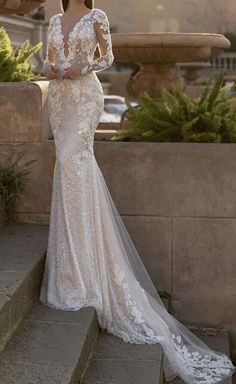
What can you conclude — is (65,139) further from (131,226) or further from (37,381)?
(37,381)

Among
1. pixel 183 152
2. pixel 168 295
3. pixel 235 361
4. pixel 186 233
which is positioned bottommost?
pixel 235 361

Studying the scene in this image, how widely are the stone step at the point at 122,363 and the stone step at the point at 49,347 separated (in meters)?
0.07

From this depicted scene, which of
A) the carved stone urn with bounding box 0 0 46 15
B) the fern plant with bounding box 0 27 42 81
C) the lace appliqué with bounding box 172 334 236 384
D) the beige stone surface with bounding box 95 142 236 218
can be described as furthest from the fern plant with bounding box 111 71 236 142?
the lace appliqué with bounding box 172 334 236 384

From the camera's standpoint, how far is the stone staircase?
4285 mm

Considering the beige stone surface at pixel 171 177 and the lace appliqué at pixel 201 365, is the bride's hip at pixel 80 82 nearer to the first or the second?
the beige stone surface at pixel 171 177

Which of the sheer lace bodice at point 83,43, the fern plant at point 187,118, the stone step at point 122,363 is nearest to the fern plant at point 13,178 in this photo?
the fern plant at point 187,118

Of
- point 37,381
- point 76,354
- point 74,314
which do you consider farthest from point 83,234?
point 37,381

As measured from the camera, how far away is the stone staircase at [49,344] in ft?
14.1

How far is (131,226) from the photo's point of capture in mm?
6277

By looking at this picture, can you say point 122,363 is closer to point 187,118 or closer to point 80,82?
point 80,82

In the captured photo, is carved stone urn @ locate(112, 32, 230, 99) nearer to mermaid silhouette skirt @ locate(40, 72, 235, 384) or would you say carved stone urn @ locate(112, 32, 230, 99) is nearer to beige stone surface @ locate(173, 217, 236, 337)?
beige stone surface @ locate(173, 217, 236, 337)

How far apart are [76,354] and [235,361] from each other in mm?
2198

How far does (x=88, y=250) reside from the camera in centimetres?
528

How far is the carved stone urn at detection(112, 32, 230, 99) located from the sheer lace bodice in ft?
9.56
